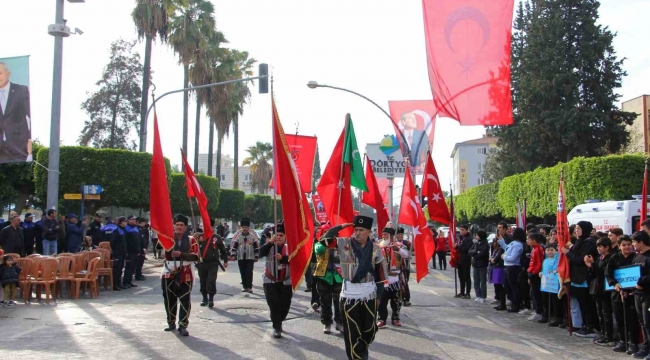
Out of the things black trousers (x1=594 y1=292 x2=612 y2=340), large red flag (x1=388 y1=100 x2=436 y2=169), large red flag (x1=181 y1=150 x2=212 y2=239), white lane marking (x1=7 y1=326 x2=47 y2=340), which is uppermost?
large red flag (x1=388 y1=100 x2=436 y2=169)

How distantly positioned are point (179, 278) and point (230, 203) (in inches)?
1713

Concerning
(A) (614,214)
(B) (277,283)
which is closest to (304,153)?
(A) (614,214)

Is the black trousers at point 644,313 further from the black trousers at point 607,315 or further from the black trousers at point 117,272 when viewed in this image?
the black trousers at point 117,272

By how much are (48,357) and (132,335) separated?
1838 millimetres

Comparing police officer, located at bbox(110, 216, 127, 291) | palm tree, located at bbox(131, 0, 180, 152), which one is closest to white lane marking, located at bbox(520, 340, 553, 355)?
police officer, located at bbox(110, 216, 127, 291)

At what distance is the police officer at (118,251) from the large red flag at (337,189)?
24.9ft

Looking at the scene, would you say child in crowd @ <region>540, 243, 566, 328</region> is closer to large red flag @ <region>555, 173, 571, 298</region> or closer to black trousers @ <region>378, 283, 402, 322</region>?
large red flag @ <region>555, 173, 571, 298</region>

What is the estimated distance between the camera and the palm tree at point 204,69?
37812 millimetres

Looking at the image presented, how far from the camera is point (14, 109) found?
64.1 feet

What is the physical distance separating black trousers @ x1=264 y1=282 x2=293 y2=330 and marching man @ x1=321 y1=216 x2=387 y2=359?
8.84 feet

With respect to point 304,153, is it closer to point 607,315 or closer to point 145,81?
point 145,81

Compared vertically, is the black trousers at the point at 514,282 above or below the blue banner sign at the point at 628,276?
below

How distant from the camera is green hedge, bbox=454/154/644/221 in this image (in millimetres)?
29312

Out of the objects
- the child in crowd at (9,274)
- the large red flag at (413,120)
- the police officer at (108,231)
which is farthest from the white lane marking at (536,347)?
the large red flag at (413,120)
